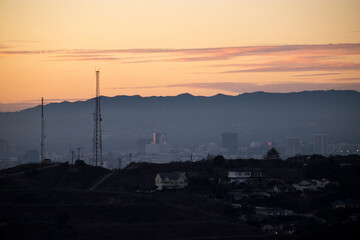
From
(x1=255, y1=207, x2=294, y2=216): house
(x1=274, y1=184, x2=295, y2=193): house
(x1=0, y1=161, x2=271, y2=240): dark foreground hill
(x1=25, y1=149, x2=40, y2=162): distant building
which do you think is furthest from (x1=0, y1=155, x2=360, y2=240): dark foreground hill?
(x1=25, y1=149, x2=40, y2=162): distant building

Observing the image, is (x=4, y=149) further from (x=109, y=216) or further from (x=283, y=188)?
(x=109, y=216)

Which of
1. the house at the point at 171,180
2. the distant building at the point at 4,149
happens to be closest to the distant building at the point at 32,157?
the distant building at the point at 4,149

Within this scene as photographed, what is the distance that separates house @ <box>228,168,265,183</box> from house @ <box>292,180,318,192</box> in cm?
523

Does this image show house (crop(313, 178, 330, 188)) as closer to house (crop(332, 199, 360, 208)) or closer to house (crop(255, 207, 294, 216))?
house (crop(332, 199, 360, 208))

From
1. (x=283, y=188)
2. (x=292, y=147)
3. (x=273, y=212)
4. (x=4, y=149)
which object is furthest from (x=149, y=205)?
(x=292, y=147)

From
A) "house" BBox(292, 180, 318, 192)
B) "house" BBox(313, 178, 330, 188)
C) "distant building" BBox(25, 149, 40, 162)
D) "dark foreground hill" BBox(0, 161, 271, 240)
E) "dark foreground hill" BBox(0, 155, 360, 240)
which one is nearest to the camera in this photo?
"dark foreground hill" BBox(0, 161, 271, 240)

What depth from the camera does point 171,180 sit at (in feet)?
218

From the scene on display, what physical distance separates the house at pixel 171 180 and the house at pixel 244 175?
4.75 m

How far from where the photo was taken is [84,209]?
178 ft

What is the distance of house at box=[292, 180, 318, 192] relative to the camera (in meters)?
64.7

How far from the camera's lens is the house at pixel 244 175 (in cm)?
6994

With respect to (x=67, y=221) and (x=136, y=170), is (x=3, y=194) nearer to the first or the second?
(x=67, y=221)

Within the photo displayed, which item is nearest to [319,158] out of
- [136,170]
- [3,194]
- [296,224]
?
[136,170]

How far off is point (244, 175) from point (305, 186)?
675cm
